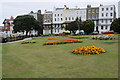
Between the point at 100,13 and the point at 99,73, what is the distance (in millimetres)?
66464

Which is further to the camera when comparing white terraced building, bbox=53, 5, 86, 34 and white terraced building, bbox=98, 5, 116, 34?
white terraced building, bbox=53, 5, 86, 34

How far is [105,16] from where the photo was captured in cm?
6844

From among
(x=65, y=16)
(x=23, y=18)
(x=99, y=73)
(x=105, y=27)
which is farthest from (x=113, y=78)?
(x=65, y=16)

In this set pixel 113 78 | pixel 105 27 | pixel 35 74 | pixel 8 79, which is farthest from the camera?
pixel 105 27

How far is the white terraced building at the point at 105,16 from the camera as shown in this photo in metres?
67.5

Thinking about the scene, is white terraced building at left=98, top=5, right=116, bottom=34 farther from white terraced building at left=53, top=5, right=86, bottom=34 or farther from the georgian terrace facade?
white terraced building at left=53, top=5, right=86, bottom=34

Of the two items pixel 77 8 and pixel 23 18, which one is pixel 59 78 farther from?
pixel 77 8

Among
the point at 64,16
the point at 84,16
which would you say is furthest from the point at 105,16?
the point at 64,16

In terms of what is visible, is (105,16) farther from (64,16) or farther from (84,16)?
(64,16)

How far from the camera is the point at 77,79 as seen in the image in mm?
→ 6012

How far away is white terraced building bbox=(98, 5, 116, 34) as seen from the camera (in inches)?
2657

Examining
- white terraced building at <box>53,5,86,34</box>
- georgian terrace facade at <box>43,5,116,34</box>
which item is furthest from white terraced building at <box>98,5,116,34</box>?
white terraced building at <box>53,5,86,34</box>

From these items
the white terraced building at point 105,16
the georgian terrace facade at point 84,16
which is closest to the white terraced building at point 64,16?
the georgian terrace facade at point 84,16

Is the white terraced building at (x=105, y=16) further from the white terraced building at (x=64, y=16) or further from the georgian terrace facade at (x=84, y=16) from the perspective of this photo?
the white terraced building at (x=64, y=16)
